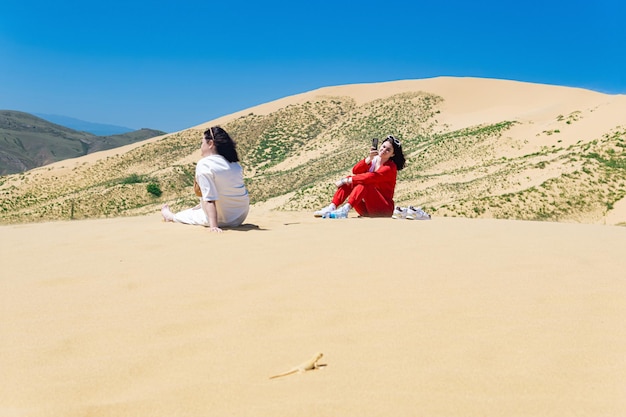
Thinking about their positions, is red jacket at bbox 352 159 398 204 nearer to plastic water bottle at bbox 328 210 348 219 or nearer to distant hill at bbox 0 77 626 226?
plastic water bottle at bbox 328 210 348 219

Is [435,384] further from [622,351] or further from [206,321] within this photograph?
[206,321]

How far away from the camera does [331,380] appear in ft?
9.01

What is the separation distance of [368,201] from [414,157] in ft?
72.0

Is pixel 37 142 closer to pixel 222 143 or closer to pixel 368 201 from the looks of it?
pixel 368 201

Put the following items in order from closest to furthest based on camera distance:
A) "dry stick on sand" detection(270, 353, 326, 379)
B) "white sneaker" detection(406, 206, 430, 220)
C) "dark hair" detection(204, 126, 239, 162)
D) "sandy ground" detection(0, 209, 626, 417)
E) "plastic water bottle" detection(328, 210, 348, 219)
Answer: "sandy ground" detection(0, 209, 626, 417), "dry stick on sand" detection(270, 353, 326, 379), "dark hair" detection(204, 126, 239, 162), "plastic water bottle" detection(328, 210, 348, 219), "white sneaker" detection(406, 206, 430, 220)

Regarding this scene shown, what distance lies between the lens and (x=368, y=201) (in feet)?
31.6

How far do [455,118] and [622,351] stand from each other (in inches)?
1832

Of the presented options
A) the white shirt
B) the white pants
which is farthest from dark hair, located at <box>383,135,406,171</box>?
the white pants

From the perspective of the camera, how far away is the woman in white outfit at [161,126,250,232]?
7258mm

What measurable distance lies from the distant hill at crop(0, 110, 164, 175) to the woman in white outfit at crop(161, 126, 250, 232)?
10885cm

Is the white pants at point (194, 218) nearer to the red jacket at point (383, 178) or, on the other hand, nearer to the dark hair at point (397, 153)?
the red jacket at point (383, 178)

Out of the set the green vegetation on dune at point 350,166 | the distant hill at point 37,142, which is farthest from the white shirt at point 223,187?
the distant hill at point 37,142

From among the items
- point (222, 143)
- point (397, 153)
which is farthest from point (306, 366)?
point (397, 153)

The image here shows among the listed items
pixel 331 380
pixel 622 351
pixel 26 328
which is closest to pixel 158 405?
pixel 331 380
